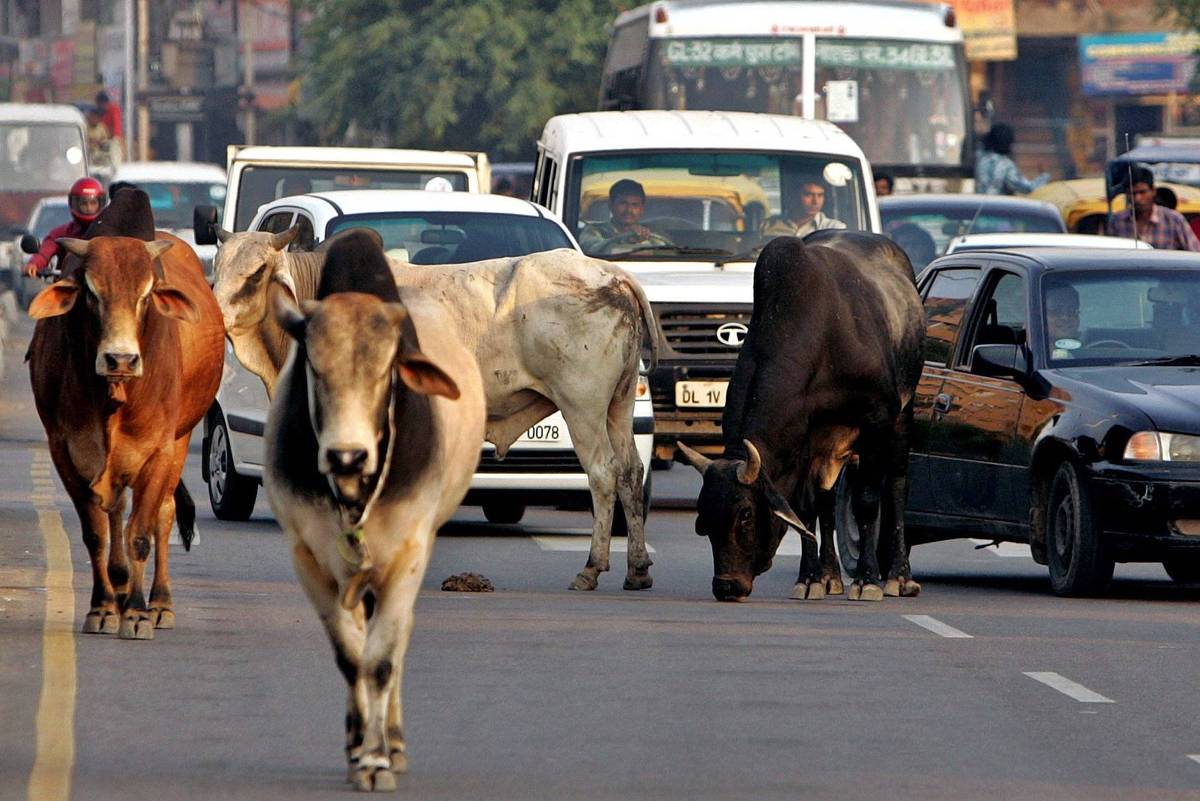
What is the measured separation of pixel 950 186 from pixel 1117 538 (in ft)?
57.6

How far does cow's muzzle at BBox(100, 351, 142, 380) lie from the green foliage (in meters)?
44.4

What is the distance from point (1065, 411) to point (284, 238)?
3989 mm

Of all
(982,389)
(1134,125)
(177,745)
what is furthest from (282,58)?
(177,745)

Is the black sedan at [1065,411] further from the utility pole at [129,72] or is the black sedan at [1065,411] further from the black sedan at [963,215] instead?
the utility pole at [129,72]

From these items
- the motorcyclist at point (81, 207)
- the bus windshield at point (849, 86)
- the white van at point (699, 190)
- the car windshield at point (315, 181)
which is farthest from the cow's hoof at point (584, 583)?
the bus windshield at point (849, 86)

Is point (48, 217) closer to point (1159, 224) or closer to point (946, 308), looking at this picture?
point (1159, 224)

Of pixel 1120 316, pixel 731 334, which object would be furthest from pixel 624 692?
pixel 731 334

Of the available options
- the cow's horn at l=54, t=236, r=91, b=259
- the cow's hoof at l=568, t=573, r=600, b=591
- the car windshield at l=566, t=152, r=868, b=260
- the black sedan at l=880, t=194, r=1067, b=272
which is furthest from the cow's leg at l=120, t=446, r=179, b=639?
the black sedan at l=880, t=194, r=1067, b=272

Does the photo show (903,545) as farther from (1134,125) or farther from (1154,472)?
(1134,125)

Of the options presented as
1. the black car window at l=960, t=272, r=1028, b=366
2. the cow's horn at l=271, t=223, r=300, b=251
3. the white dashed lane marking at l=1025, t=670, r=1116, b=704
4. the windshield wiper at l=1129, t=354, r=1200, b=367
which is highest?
the cow's horn at l=271, t=223, r=300, b=251

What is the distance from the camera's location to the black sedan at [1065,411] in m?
13.6

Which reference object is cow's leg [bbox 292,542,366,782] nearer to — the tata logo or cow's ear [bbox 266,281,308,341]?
cow's ear [bbox 266,281,308,341]

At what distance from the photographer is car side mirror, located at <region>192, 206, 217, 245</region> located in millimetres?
16156

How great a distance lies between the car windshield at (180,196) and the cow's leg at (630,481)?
32.1 meters
